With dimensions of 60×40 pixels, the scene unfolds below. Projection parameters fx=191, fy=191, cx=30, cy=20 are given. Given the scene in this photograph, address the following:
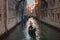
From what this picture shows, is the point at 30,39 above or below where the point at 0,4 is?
below

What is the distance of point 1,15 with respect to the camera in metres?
16.3

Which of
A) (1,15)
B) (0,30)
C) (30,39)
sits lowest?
(30,39)

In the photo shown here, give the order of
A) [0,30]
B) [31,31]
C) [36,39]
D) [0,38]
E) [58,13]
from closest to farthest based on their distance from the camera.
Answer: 1. [0,38]
2. [0,30]
3. [36,39]
4. [31,31]
5. [58,13]

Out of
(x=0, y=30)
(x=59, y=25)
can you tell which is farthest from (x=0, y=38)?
(x=59, y=25)

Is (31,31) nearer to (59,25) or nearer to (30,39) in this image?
(30,39)

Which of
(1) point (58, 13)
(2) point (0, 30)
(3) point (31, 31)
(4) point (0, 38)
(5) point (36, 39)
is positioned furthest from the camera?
(1) point (58, 13)

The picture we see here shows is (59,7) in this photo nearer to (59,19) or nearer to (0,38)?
(59,19)

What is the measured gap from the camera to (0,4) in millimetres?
15711

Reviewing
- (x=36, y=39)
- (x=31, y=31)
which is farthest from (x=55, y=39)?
(x=31, y=31)

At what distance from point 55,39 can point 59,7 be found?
23.5ft

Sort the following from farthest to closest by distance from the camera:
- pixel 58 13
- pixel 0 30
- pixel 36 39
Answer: pixel 58 13
pixel 36 39
pixel 0 30

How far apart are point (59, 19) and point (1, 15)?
8.41 m

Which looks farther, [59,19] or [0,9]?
[59,19]

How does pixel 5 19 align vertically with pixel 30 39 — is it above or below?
above
